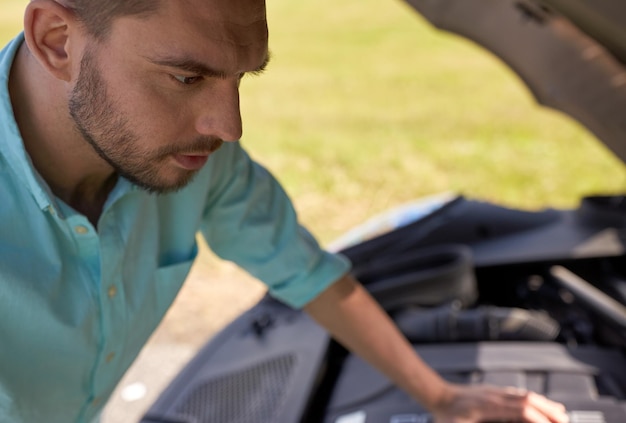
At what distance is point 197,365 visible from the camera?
1837 millimetres

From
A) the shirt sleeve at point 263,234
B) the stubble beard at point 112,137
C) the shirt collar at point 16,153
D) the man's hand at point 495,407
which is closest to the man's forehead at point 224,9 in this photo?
the stubble beard at point 112,137

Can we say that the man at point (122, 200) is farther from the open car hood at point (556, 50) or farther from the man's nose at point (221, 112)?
the open car hood at point (556, 50)

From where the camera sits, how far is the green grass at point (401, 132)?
15.3ft

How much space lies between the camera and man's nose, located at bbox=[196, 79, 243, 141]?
1031mm

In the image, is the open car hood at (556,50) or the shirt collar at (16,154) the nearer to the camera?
the shirt collar at (16,154)

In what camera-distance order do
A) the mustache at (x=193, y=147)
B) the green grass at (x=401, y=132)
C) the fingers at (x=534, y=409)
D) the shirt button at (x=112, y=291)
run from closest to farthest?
the mustache at (x=193, y=147) → the shirt button at (x=112, y=291) → the fingers at (x=534, y=409) → the green grass at (x=401, y=132)

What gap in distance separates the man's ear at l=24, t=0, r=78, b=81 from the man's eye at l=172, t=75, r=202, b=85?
14 centimetres

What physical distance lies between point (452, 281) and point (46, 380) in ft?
3.31

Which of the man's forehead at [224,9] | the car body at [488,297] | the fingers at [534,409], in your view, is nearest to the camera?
the man's forehead at [224,9]

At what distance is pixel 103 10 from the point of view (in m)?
0.99

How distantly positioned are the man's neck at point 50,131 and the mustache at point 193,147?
0.42ft

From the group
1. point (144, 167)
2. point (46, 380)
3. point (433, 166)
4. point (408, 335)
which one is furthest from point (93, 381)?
point (433, 166)

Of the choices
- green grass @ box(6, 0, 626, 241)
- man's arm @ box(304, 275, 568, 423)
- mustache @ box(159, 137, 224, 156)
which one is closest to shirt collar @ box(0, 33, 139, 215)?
mustache @ box(159, 137, 224, 156)

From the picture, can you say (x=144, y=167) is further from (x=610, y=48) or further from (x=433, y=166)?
(x=433, y=166)
